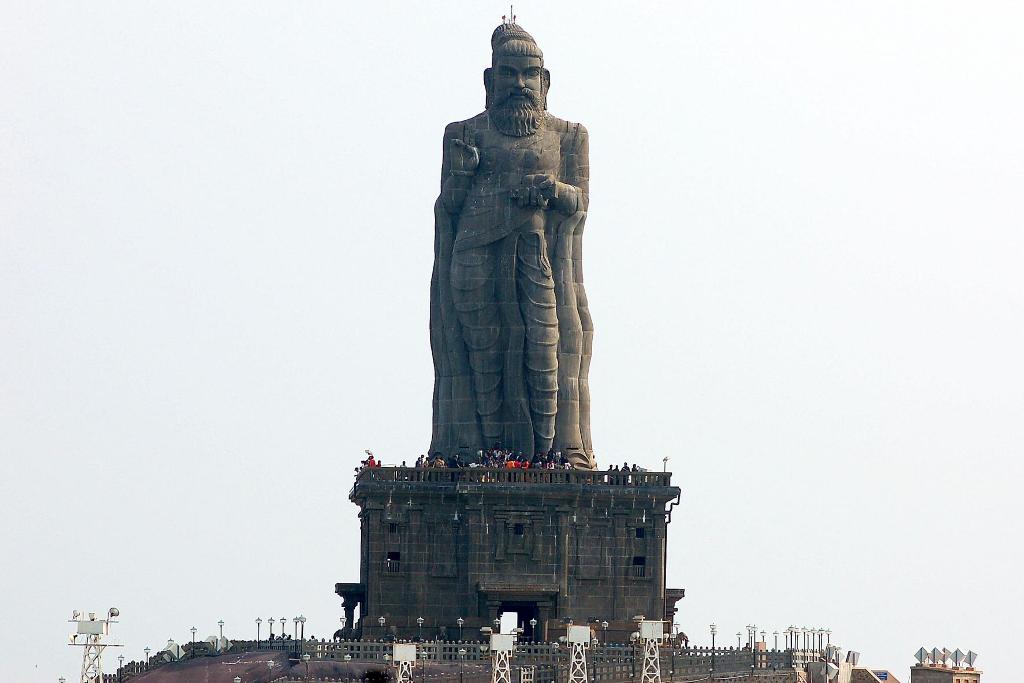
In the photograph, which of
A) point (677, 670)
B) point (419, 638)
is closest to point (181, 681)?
point (419, 638)

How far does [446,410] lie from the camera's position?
414ft

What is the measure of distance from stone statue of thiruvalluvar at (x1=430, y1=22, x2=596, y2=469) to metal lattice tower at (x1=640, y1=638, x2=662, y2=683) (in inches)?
546

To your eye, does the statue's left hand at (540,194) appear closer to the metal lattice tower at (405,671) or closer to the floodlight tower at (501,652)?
the floodlight tower at (501,652)

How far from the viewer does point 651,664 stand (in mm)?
108938

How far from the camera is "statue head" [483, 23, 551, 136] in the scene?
411ft

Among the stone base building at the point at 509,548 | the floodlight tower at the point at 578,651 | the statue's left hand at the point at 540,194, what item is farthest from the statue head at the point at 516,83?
the floodlight tower at the point at 578,651

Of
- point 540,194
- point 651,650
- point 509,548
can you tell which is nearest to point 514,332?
point 540,194

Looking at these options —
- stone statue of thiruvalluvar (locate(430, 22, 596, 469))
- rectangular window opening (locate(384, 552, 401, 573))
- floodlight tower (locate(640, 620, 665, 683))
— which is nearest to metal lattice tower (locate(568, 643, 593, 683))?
floodlight tower (locate(640, 620, 665, 683))

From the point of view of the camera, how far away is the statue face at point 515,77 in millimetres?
125125

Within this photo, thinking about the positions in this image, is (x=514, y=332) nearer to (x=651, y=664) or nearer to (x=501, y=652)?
(x=501, y=652)

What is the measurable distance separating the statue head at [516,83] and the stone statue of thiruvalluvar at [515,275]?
0.13 feet

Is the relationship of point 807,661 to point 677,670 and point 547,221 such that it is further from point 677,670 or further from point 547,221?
point 547,221

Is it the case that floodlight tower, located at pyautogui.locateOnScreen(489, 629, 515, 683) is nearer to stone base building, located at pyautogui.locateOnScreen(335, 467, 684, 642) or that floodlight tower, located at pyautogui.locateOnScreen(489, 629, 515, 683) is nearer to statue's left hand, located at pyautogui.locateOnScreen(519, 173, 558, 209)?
stone base building, located at pyautogui.locateOnScreen(335, 467, 684, 642)

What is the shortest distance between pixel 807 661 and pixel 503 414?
1767 centimetres
